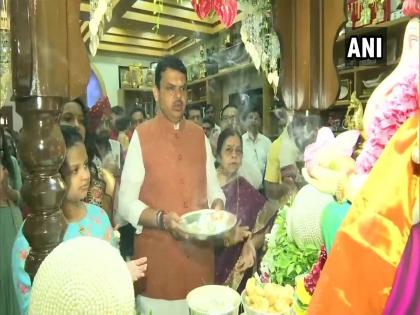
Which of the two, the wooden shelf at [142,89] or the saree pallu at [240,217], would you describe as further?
the saree pallu at [240,217]

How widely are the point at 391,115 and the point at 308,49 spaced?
1.76ft

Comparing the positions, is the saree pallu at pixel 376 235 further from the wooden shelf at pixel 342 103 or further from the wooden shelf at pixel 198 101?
the wooden shelf at pixel 342 103

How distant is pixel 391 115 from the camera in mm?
458

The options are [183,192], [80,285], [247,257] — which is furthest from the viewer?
[247,257]

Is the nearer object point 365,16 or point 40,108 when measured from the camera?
point 40,108

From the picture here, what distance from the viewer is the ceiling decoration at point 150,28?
79cm

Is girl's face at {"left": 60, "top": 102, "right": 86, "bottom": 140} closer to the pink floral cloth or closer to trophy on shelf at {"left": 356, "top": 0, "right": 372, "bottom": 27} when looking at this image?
the pink floral cloth

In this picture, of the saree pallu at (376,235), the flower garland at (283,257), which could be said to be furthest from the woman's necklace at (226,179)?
the saree pallu at (376,235)

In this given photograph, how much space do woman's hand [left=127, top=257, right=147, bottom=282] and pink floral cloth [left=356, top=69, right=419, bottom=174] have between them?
18.7 inches

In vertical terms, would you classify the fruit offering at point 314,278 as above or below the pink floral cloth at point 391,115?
below

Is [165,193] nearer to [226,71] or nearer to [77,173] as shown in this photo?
[77,173]

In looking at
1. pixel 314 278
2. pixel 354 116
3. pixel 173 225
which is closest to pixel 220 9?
pixel 354 116

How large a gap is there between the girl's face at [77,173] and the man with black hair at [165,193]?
8 centimetres

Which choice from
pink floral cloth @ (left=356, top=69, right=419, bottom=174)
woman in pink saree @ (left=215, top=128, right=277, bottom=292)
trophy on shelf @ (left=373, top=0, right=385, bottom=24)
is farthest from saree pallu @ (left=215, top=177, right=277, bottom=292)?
trophy on shelf @ (left=373, top=0, right=385, bottom=24)
